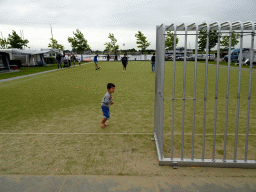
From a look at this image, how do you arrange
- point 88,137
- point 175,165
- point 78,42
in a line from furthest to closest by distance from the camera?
point 78,42 < point 88,137 < point 175,165

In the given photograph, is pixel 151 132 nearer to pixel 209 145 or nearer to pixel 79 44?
pixel 209 145

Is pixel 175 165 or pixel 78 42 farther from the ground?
pixel 78 42

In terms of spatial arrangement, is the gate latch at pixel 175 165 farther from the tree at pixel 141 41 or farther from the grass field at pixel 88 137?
the tree at pixel 141 41

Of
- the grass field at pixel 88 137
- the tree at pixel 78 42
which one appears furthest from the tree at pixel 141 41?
the grass field at pixel 88 137

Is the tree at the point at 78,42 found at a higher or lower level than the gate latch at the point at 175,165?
higher

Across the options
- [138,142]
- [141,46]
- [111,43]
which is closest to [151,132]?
[138,142]

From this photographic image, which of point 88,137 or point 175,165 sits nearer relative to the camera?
point 175,165

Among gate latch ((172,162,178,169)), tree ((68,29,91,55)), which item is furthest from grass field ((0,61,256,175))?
tree ((68,29,91,55))

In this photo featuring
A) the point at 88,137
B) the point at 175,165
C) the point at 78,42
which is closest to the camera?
the point at 175,165

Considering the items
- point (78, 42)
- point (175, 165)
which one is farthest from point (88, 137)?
point (78, 42)

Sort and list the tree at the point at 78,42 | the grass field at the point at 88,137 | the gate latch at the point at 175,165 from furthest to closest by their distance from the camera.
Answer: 1. the tree at the point at 78,42
2. the grass field at the point at 88,137
3. the gate latch at the point at 175,165

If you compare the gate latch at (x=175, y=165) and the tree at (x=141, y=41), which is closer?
the gate latch at (x=175, y=165)

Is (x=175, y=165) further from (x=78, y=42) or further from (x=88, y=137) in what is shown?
(x=78, y=42)

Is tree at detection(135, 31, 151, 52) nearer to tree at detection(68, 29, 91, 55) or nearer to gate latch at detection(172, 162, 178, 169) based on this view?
tree at detection(68, 29, 91, 55)
